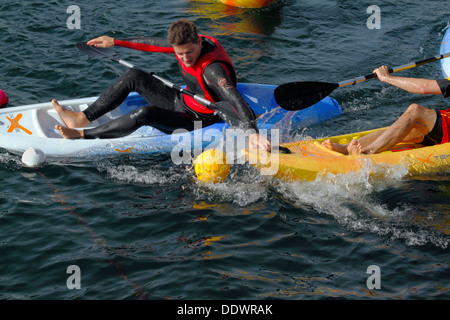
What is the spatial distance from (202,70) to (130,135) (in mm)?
1432

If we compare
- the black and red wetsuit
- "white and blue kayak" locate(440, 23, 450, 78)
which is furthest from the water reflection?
the black and red wetsuit

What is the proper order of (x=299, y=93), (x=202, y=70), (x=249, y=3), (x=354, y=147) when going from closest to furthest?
1. (x=354, y=147)
2. (x=202, y=70)
3. (x=299, y=93)
4. (x=249, y=3)

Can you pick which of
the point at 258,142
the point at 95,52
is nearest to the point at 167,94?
the point at 95,52

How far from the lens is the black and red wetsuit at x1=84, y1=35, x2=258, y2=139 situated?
5.98 meters

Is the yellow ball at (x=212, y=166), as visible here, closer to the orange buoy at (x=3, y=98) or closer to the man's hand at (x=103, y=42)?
the man's hand at (x=103, y=42)

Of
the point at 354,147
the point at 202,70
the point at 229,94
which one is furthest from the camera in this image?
the point at 202,70

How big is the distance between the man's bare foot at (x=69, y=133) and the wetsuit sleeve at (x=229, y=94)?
5.28ft

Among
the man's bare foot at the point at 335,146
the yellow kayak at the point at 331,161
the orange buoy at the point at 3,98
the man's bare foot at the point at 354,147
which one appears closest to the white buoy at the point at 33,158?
the orange buoy at the point at 3,98

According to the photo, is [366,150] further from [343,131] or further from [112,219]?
[112,219]

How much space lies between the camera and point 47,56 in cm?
912

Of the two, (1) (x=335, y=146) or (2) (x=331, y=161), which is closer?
(2) (x=331, y=161)

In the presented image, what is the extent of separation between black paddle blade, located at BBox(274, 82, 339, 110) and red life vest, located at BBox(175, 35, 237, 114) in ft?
1.78

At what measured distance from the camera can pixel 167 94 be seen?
6652 millimetres

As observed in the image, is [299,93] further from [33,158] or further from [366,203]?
[33,158]
